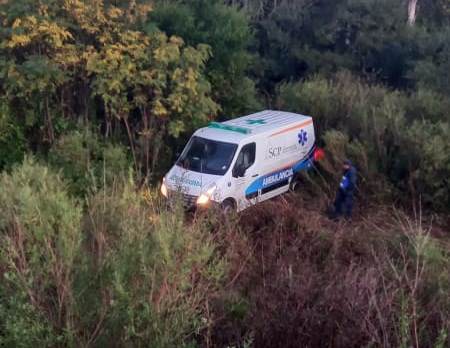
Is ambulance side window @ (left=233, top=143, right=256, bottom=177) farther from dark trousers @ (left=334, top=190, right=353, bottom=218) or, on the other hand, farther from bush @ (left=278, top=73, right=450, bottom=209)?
bush @ (left=278, top=73, right=450, bottom=209)

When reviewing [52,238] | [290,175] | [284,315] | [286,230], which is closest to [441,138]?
[290,175]

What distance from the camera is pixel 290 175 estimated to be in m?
16.7

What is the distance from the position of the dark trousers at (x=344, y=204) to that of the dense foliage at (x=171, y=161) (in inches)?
19.5

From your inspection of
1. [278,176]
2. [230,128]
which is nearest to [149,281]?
[230,128]

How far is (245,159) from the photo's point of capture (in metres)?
15.3

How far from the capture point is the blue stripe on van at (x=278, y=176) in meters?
15.6

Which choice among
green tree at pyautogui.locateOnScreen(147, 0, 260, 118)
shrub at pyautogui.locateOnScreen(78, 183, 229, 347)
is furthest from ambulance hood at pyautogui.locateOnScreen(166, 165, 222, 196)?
shrub at pyautogui.locateOnScreen(78, 183, 229, 347)

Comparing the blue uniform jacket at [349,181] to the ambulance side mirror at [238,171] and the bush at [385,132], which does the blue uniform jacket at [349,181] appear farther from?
the ambulance side mirror at [238,171]

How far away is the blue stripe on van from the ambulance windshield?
829mm

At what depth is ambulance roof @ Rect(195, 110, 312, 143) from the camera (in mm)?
15461

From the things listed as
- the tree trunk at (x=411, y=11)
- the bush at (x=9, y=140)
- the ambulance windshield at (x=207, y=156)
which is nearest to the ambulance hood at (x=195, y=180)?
the ambulance windshield at (x=207, y=156)

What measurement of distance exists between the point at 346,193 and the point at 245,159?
→ 2.15m

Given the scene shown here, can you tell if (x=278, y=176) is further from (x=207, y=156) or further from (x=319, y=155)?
(x=207, y=156)

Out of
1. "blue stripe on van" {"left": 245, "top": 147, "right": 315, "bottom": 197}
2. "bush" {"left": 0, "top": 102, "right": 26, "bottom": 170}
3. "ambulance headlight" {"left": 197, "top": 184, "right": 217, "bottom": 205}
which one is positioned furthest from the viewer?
"bush" {"left": 0, "top": 102, "right": 26, "bottom": 170}
